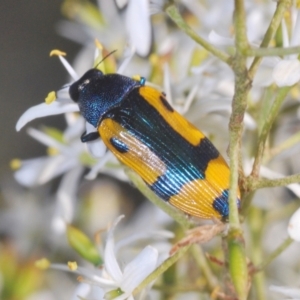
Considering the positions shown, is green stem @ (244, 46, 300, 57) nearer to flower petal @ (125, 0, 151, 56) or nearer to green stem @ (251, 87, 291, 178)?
green stem @ (251, 87, 291, 178)

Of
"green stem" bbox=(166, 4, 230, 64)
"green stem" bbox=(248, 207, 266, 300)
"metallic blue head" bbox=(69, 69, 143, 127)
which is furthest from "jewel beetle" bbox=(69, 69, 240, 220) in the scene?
"green stem" bbox=(248, 207, 266, 300)

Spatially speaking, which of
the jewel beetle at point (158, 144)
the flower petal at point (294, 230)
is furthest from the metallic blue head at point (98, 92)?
the flower petal at point (294, 230)

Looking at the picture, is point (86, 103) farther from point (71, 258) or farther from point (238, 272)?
point (71, 258)

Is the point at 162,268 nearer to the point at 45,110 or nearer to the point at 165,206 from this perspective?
the point at 165,206

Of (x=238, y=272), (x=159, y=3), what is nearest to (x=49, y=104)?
(x=159, y=3)

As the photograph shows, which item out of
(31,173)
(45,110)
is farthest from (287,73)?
(31,173)

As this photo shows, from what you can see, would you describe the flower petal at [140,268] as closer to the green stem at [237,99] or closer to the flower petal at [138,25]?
the green stem at [237,99]
